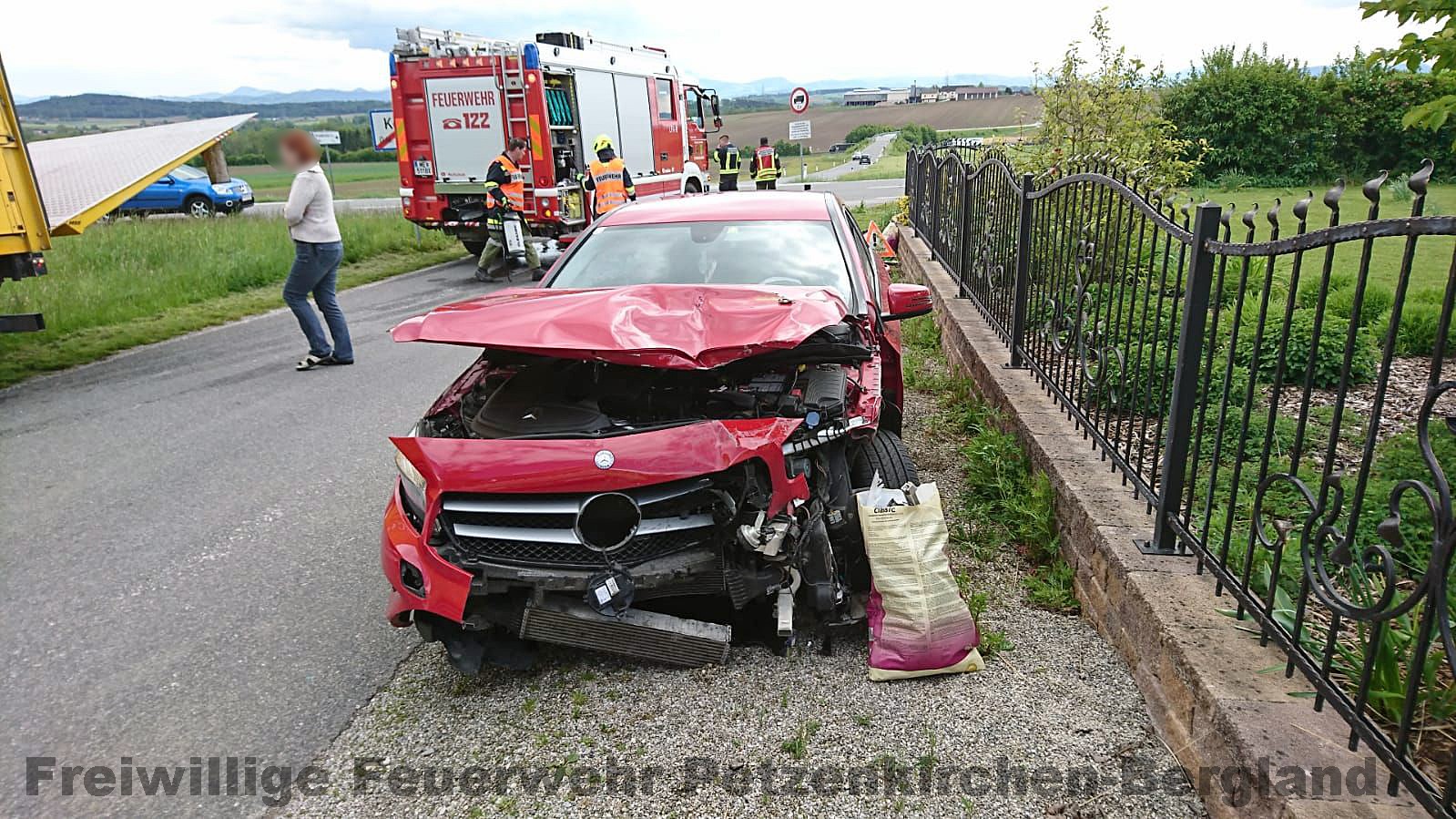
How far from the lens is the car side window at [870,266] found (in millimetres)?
4586

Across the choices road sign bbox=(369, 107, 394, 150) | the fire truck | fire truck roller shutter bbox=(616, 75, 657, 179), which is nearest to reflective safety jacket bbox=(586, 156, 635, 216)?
the fire truck

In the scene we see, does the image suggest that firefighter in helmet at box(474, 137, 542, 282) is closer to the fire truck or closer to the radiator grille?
the fire truck

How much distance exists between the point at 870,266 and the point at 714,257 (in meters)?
0.94

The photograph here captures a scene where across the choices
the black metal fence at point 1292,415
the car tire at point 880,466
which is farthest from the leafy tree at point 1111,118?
the car tire at point 880,466

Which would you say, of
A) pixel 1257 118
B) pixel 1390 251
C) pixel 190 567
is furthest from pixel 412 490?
pixel 1257 118

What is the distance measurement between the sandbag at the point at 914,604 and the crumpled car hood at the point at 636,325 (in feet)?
2.59

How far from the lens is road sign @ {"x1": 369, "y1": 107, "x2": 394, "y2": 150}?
14438 millimetres

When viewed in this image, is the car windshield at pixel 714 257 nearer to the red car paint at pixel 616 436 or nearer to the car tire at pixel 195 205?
the red car paint at pixel 616 436

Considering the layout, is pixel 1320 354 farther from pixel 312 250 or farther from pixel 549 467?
pixel 312 250

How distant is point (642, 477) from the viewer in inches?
118

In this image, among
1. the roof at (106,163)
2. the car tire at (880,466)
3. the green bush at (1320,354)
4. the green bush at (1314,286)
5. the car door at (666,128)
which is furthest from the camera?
the car door at (666,128)

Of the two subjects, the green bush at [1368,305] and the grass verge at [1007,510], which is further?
the green bush at [1368,305]

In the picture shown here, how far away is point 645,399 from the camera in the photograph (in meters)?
3.60

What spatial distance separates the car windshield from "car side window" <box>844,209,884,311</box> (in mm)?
184
